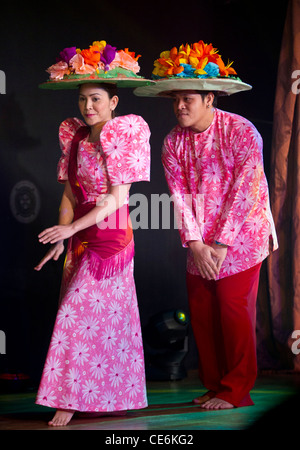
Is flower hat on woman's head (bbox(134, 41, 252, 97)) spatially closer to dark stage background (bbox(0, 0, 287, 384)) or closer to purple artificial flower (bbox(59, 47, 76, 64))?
purple artificial flower (bbox(59, 47, 76, 64))

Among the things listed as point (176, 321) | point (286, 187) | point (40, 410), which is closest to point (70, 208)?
point (40, 410)

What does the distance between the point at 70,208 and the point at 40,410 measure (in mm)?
917

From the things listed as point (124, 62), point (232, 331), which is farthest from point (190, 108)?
point (232, 331)

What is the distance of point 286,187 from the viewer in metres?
4.64

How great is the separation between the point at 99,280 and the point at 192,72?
39.4 inches

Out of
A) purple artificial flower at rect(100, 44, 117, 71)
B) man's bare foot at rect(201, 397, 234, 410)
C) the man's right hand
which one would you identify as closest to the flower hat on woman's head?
purple artificial flower at rect(100, 44, 117, 71)

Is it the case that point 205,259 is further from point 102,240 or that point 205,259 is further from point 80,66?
point 80,66

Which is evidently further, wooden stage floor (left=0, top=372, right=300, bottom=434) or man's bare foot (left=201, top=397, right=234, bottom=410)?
man's bare foot (left=201, top=397, right=234, bottom=410)

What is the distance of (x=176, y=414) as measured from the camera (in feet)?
11.1

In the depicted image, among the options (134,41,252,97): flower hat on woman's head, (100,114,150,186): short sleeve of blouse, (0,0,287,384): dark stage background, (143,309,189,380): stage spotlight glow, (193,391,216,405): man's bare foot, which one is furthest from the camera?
(143,309,189,380): stage spotlight glow

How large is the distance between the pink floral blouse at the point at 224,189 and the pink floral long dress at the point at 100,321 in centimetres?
33

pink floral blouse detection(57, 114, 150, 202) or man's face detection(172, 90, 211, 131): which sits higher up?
man's face detection(172, 90, 211, 131)

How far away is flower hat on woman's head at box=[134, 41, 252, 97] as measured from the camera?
3395 mm

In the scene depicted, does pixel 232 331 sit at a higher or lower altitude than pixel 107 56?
lower
